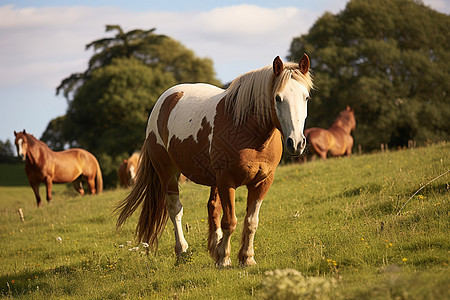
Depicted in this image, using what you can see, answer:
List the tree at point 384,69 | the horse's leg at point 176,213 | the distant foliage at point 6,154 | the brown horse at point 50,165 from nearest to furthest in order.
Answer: the horse's leg at point 176,213
the brown horse at point 50,165
the tree at point 384,69
the distant foliage at point 6,154

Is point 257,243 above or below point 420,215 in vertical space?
below

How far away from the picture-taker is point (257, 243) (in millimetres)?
6293

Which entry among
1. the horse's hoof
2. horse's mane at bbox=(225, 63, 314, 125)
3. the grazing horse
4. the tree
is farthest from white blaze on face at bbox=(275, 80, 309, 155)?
the tree

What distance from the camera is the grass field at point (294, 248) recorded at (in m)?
3.93

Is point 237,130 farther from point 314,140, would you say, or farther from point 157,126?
point 314,140

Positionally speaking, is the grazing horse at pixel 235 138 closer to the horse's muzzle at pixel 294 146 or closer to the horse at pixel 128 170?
the horse's muzzle at pixel 294 146

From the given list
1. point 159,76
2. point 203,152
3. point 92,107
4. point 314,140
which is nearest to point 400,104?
point 314,140

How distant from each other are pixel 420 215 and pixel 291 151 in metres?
2.56

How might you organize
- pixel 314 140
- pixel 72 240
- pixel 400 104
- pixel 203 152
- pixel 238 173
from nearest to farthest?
pixel 238 173
pixel 203 152
pixel 72 240
pixel 314 140
pixel 400 104

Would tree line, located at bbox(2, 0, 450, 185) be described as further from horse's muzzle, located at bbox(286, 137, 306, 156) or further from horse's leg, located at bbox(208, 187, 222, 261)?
horse's muzzle, located at bbox(286, 137, 306, 156)

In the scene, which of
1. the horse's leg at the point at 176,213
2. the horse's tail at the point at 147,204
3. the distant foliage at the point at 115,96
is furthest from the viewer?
the distant foliage at the point at 115,96

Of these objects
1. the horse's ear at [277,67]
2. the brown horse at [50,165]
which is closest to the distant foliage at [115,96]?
the brown horse at [50,165]

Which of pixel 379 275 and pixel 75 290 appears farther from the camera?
pixel 75 290

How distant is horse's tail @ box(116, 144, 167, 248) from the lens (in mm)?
6762
